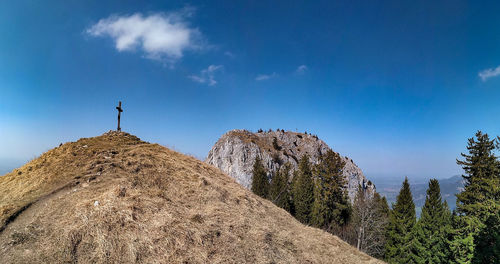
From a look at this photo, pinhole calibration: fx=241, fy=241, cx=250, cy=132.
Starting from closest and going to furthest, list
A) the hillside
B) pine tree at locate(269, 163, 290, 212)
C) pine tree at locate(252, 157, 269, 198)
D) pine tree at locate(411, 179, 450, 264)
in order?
1. the hillside
2. pine tree at locate(411, 179, 450, 264)
3. pine tree at locate(269, 163, 290, 212)
4. pine tree at locate(252, 157, 269, 198)

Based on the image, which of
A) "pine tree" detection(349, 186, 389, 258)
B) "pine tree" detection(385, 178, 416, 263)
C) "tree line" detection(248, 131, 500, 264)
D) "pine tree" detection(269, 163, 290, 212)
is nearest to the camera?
"tree line" detection(248, 131, 500, 264)

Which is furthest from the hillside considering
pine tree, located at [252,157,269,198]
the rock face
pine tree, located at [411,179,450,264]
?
the rock face

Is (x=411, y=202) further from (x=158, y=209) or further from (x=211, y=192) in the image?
(x=158, y=209)

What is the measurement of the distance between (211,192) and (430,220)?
27.5 m

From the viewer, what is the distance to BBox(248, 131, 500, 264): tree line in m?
17.9

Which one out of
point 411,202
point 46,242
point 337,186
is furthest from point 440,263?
point 46,242

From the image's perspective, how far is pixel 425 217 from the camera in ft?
94.6

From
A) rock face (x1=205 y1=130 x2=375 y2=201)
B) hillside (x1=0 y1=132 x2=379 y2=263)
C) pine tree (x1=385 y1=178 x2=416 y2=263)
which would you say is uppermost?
rock face (x1=205 y1=130 x2=375 y2=201)

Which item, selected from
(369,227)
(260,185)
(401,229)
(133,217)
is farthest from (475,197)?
(260,185)

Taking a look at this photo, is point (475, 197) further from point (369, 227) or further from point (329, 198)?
point (329, 198)

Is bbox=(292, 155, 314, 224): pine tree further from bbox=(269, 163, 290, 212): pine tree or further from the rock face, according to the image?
the rock face

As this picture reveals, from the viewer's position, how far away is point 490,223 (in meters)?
15.8

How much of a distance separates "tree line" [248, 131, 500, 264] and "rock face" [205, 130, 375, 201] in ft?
145

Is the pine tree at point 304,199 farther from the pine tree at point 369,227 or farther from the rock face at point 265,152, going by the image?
the rock face at point 265,152
